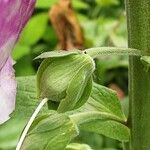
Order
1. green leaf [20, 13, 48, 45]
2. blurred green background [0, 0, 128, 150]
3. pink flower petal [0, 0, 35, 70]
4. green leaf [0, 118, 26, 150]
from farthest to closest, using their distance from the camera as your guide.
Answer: green leaf [20, 13, 48, 45], blurred green background [0, 0, 128, 150], green leaf [0, 118, 26, 150], pink flower petal [0, 0, 35, 70]

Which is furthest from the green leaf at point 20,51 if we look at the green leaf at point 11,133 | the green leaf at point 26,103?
the green leaf at point 26,103

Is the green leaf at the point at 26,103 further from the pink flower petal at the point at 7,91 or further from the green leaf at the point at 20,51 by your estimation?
the green leaf at the point at 20,51

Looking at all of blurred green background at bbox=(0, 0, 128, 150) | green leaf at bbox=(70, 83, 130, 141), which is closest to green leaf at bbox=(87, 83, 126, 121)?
green leaf at bbox=(70, 83, 130, 141)

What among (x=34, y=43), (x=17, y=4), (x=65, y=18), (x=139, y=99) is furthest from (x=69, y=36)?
(x=17, y=4)

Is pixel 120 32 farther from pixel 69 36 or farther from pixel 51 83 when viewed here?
pixel 51 83

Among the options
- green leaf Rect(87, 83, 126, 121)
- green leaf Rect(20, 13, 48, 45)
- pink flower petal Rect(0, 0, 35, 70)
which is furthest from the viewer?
green leaf Rect(20, 13, 48, 45)

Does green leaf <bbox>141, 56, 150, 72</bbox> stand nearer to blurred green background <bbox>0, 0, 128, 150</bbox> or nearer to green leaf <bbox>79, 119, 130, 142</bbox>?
green leaf <bbox>79, 119, 130, 142</bbox>

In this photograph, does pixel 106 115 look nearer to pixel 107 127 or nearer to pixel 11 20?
pixel 107 127
